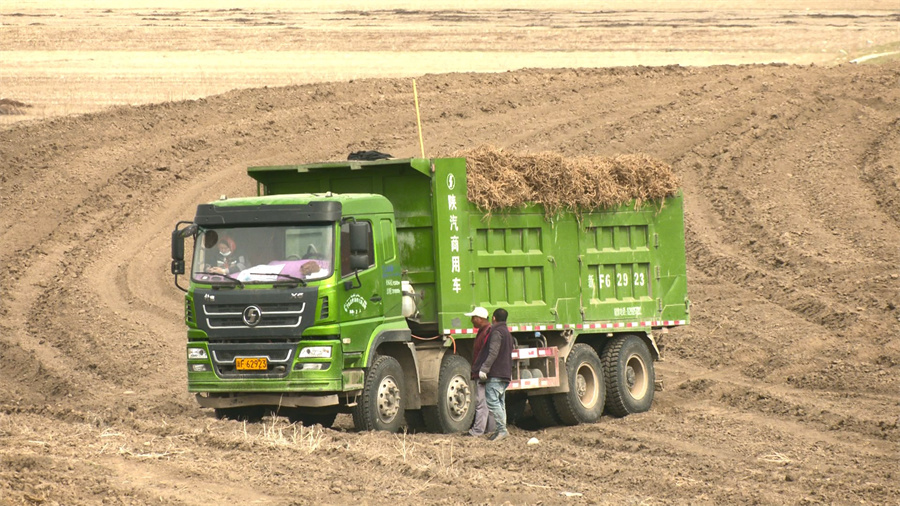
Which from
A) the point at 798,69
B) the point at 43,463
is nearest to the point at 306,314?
the point at 43,463

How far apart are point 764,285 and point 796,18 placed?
34.1m

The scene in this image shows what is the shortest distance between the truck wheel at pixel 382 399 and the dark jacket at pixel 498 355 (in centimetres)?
104

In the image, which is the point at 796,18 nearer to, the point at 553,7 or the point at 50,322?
the point at 553,7

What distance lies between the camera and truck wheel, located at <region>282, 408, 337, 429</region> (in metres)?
15.6

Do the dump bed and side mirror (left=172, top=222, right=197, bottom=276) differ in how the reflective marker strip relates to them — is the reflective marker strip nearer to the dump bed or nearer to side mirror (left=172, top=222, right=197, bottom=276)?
the dump bed

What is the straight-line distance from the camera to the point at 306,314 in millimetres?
14125

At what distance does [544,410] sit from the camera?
17734 millimetres

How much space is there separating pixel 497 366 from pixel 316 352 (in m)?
2.32

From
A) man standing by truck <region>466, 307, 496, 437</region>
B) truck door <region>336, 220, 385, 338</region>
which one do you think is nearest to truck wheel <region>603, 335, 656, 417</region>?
man standing by truck <region>466, 307, 496, 437</region>

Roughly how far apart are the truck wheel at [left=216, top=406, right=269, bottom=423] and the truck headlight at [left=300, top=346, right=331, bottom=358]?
71.0 inches

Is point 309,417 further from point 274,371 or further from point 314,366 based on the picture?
Result: point 314,366

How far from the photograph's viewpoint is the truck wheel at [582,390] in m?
17.5

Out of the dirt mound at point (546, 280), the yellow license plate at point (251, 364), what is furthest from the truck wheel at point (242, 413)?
the yellow license plate at point (251, 364)

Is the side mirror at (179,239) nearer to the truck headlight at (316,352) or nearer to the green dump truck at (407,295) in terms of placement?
the green dump truck at (407,295)
